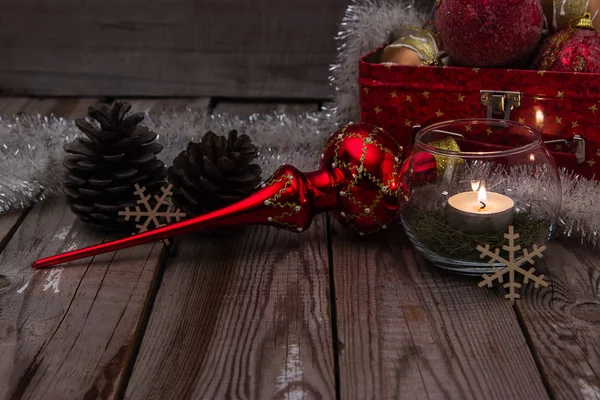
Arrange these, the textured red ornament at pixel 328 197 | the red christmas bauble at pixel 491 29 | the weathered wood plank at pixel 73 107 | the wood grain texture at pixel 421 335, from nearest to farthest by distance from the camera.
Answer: the wood grain texture at pixel 421 335, the textured red ornament at pixel 328 197, the red christmas bauble at pixel 491 29, the weathered wood plank at pixel 73 107

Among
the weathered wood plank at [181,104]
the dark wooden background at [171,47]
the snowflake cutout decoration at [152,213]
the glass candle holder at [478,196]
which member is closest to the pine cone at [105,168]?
the snowflake cutout decoration at [152,213]

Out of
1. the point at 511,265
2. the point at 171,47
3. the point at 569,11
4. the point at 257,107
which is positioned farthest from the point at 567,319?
the point at 171,47

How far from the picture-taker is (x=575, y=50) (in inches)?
41.1

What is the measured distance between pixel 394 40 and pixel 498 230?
0.50 meters

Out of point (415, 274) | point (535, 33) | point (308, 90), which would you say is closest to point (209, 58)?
point (308, 90)

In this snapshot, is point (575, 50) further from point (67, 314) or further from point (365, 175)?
point (67, 314)

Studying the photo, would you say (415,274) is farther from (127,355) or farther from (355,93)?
(355,93)

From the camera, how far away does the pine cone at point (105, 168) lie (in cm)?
102

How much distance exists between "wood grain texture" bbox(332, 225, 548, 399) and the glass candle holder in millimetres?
48

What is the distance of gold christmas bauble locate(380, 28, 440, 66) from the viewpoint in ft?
3.80

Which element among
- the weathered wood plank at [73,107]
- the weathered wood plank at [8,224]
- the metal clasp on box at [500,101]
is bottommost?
the weathered wood plank at [8,224]

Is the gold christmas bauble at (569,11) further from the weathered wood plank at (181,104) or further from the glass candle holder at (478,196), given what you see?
the weathered wood plank at (181,104)

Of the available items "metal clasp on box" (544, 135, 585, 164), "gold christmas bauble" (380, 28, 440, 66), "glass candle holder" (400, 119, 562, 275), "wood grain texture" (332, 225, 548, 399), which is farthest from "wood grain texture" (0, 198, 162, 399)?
"metal clasp on box" (544, 135, 585, 164)

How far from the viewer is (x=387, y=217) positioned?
973 mm
